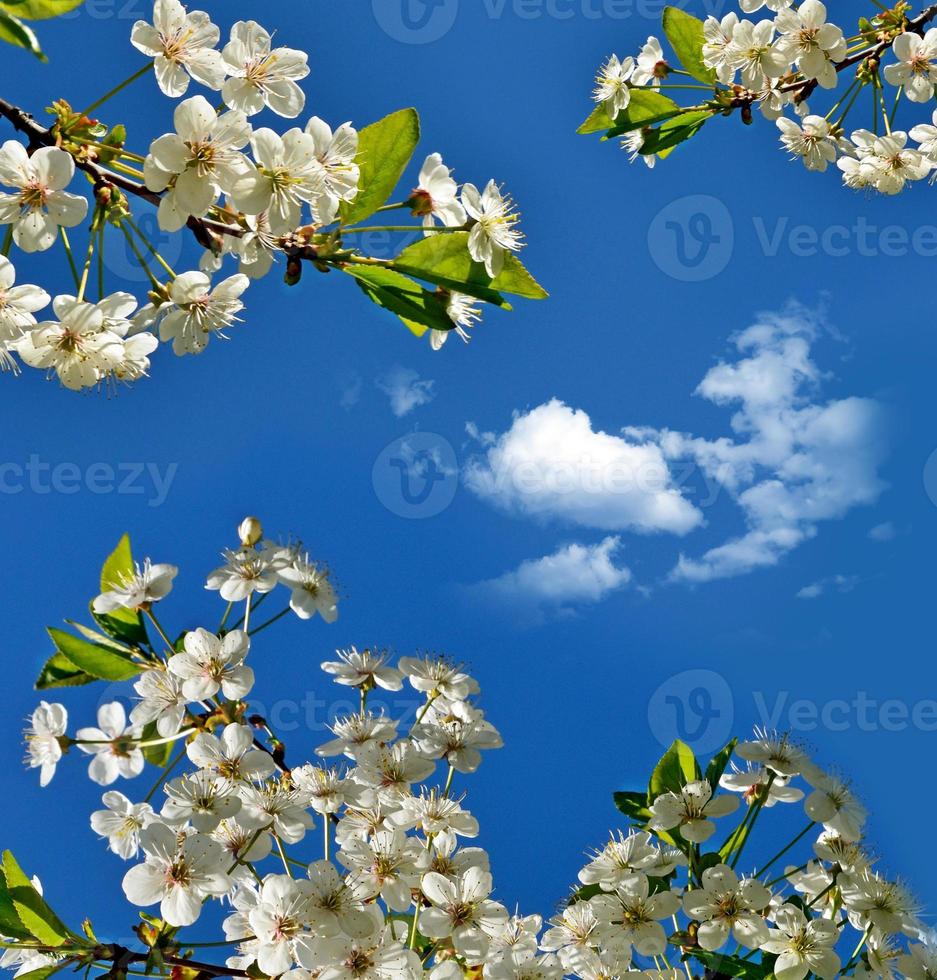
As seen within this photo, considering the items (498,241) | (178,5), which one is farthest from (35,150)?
(498,241)

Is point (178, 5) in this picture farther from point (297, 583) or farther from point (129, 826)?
point (129, 826)

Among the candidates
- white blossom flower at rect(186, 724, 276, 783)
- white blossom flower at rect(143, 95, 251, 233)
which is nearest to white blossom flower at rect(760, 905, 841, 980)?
white blossom flower at rect(186, 724, 276, 783)

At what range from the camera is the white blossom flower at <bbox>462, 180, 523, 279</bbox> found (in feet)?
5.32

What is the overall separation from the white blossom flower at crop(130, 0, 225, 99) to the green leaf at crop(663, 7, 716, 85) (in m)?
1.63

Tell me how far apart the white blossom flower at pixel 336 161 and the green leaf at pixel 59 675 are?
1.03 meters

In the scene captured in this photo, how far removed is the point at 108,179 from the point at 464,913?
154 cm

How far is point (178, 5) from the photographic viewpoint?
5.82 ft

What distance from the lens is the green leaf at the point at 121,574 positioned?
211cm

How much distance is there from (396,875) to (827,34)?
2537 millimetres

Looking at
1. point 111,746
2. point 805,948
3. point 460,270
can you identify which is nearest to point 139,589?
point 111,746

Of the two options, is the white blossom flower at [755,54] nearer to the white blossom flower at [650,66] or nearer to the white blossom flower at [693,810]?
the white blossom flower at [650,66]

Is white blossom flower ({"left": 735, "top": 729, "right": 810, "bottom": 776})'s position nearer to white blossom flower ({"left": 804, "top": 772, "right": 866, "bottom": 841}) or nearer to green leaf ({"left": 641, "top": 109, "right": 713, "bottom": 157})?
white blossom flower ({"left": 804, "top": 772, "right": 866, "bottom": 841})

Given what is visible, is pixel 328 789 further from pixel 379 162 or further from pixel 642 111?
pixel 642 111

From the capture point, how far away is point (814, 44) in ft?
9.56
